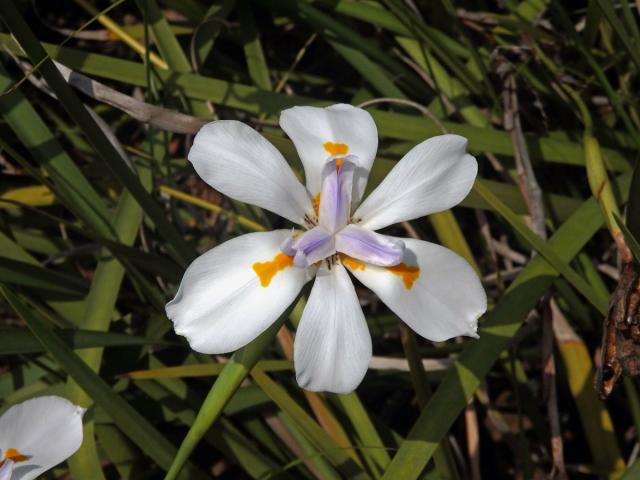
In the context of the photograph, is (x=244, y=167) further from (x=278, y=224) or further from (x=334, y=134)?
(x=278, y=224)

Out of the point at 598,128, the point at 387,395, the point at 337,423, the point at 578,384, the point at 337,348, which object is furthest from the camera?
the point at 387,395

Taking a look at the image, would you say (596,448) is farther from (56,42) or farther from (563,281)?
(56,42)

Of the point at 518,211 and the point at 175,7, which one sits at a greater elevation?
the point at 175,7

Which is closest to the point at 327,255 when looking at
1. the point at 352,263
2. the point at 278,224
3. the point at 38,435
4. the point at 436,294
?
the point at 352,263

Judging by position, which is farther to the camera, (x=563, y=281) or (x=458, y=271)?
(x=563, y=281)

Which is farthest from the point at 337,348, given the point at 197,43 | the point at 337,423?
the point at 197,43

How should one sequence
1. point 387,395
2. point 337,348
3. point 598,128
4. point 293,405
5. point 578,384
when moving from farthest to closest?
point 387,395, point 598,128, point 578,384, point 293,405, point 337,348

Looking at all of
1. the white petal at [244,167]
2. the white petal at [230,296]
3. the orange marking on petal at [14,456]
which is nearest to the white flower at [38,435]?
the orange marking on petal at [14,456]

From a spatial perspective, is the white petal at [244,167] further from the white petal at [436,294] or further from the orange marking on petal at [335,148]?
the white petal at [436,294]
